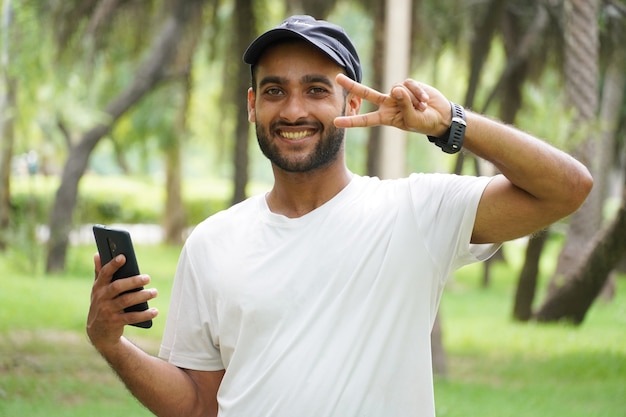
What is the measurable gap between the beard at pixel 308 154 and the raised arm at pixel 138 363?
19.2 inches

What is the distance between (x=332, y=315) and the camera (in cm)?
265

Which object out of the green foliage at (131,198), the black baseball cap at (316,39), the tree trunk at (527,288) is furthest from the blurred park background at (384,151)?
the green foliage at (131,198)

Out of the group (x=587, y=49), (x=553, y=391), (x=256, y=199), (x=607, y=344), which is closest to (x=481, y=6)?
(x=587, y=49)

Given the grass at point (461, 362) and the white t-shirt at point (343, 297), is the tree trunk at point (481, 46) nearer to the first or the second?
the grass at point (461, 362)

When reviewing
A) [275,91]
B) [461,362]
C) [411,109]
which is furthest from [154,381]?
[461,362]

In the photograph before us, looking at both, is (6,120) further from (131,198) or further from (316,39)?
(316,39)

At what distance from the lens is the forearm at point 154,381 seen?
295 cm

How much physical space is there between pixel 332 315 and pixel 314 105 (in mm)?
599

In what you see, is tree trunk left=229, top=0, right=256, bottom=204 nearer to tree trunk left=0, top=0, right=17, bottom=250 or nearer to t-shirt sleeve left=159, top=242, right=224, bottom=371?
tree trunk left=0, top=0, right=17, bottom=250

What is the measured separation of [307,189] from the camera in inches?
115

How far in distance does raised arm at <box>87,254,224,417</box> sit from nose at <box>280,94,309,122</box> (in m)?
0.57

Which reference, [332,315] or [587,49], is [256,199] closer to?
[332,315]

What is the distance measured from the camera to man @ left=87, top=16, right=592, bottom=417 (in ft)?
8.57

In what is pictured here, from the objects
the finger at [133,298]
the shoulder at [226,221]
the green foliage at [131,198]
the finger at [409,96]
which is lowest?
the green foliage at [131,198]
